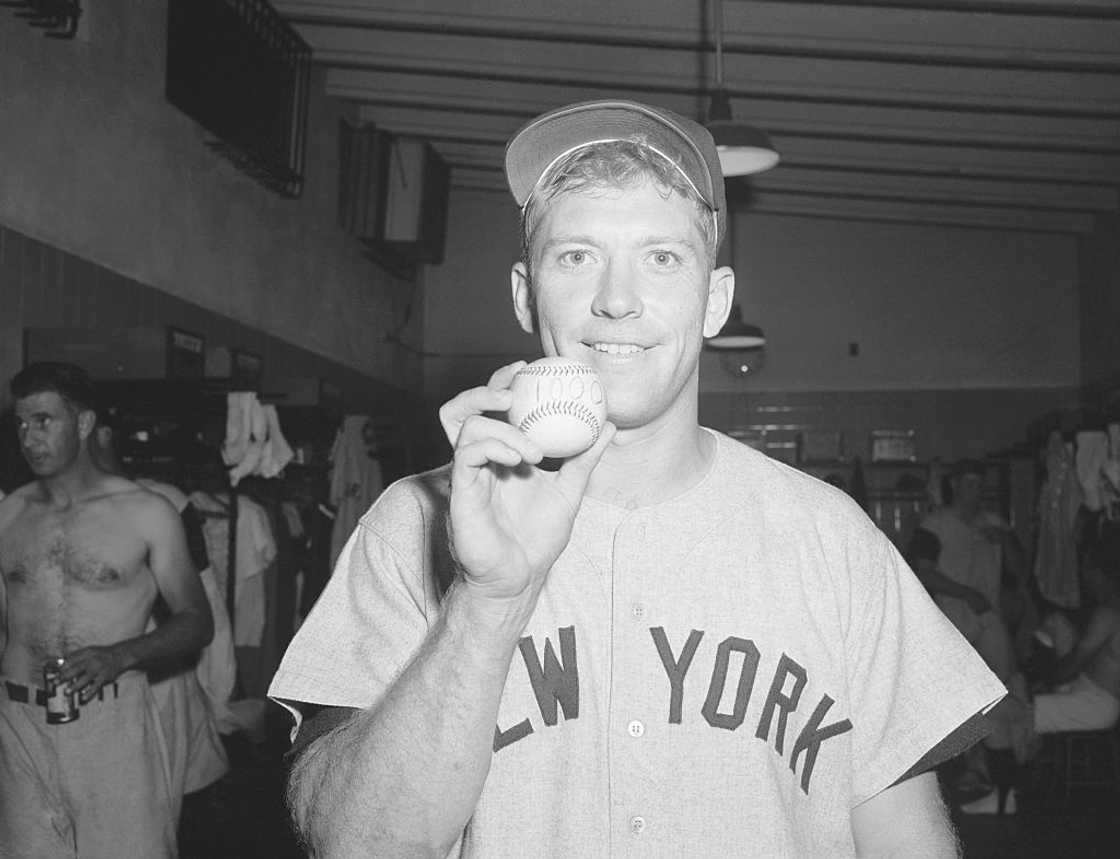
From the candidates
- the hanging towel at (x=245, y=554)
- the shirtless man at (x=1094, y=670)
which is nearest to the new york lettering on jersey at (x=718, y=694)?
the hanging towel at (x=245, y=554)

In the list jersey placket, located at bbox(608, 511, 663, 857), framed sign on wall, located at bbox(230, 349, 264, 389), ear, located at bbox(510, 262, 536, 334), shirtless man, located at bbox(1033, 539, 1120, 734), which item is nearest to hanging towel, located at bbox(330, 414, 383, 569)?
framed sign on wall, located at bbox(230, 349, 264, 389)

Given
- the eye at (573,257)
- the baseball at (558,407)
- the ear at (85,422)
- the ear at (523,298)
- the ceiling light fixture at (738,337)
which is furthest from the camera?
the ceiling light fixture at (738,337)

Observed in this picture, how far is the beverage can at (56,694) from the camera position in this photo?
4.06 meters

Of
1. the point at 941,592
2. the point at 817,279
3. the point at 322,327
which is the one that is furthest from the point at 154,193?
the point at 817,279

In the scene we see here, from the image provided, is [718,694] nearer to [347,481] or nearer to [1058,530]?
[347,481]

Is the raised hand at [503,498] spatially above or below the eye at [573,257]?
below

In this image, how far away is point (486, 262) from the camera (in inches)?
587

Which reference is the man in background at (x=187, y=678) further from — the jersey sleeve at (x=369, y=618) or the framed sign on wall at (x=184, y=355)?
the jersey sleeve at (x=369, y=618)

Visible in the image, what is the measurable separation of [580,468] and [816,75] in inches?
318

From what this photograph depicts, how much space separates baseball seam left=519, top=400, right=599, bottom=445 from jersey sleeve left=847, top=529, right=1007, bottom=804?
592 millimetres

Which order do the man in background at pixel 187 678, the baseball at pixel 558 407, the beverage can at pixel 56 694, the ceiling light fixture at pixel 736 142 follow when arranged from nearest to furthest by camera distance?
the baseball at pixel 558 407 < the beverage can at pixel 56 694 < the man in background at pixel 187 678 < the ceiling light fixture at pixel 736 142

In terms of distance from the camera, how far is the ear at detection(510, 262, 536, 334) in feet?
7.09

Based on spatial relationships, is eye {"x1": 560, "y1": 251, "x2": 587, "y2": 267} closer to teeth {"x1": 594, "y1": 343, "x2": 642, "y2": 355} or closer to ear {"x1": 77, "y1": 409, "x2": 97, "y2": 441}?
teeth {"x1": 594, "y1": 343, "x2": 642, "y2": 355}

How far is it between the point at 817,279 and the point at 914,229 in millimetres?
1341
